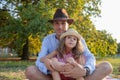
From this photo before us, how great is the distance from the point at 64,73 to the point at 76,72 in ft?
0.50

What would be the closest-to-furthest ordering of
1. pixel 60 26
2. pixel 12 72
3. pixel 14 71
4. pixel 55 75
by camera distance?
pixel 55 75 → pixel 60 26 → pixel 12 72 → pixel 14 71

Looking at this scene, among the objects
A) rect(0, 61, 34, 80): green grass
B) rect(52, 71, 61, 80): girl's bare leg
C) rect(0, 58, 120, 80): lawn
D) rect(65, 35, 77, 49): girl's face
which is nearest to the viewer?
rect(52, 71, 61, 80): girl's bare leg

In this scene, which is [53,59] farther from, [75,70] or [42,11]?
[42,11]

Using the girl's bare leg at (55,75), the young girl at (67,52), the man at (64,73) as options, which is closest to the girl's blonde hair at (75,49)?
the young girl at (67,52)

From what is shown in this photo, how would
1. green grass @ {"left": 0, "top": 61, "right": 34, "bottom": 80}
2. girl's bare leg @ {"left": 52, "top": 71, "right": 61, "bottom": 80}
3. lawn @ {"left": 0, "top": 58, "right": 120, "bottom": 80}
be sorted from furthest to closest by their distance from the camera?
lawn @ {"left": 0, "top": 58, "right": 120, "bottom": 80}
green grass @ {"left": 0, "top": 61, "right": 34, "bottom": 80}
girl's bare leg @ {"left": 52, "top": 71, "right": 61, "bottom": 80}

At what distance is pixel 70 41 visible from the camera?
4.64 m

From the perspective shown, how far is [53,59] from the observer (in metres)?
4.57

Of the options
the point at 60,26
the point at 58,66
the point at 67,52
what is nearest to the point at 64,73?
the point at 58,66

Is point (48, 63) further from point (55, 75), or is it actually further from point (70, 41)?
point (70, 41)

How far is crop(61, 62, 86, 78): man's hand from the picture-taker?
445 centimetres

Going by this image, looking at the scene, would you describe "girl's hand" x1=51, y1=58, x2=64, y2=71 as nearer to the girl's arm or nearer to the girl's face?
the girl's arm

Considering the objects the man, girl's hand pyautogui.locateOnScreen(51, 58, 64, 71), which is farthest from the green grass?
girl's hand pyautogui.locateOnScreen(51, 58, 64, 71)

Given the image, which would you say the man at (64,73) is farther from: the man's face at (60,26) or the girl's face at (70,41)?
the girl's face at (70,41)

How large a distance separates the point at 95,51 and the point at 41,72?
20.2 meters
